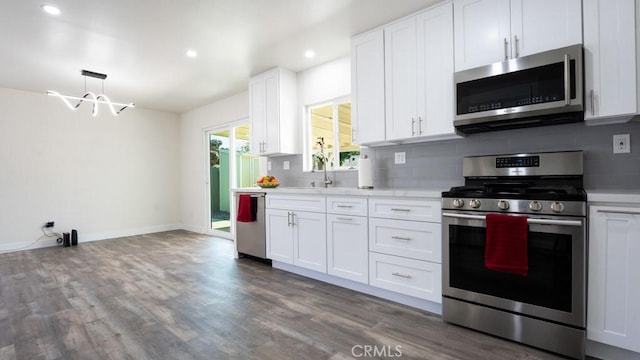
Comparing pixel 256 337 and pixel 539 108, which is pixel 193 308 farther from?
pixel 539 108

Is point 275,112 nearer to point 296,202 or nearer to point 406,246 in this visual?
point 296,202

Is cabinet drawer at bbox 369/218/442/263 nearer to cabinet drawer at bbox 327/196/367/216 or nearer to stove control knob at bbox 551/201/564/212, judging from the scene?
cabinet drawer at bbox 327/196/367/216

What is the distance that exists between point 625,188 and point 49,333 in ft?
A: 13.3

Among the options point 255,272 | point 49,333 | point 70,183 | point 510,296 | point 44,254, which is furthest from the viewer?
point 70,183

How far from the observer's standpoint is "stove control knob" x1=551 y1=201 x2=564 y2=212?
1794 millimetres

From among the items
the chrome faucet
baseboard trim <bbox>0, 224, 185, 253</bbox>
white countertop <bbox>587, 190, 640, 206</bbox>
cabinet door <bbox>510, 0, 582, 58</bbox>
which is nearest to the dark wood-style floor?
white countertop <bbox>587, 190, 640, 206</bbox>

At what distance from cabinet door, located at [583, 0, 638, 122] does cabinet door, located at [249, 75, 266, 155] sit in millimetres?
3306

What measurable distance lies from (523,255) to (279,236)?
237 cm

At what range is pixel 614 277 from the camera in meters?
1.69

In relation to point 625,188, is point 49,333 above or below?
below

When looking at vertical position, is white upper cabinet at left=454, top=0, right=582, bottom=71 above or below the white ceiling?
below

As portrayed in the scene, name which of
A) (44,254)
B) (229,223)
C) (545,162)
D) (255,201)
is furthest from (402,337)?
(44,254)

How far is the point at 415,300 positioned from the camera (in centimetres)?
249

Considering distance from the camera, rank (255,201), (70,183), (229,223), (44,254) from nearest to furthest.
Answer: (255,201)
(44,254)
(70,183)
(229,223)
